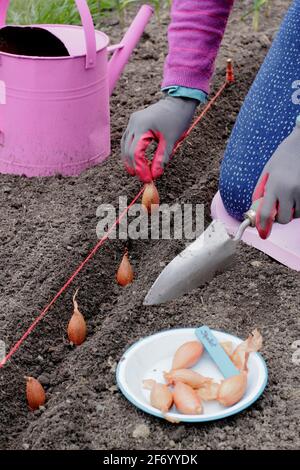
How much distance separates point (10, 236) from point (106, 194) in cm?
29

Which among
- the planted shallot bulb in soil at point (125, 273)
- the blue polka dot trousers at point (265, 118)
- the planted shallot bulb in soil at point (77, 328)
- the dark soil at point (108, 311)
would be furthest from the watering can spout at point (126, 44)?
the planted shallot bulb in soil at point (77, 328)

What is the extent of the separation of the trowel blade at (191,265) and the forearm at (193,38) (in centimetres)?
40

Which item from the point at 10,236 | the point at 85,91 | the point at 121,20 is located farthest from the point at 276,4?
the point at 10,236

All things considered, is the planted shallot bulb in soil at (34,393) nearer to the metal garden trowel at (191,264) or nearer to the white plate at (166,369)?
the white plate at (166,369)

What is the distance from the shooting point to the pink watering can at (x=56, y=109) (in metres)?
2.11

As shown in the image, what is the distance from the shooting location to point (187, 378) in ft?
4.89

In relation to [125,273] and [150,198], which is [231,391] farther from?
[150,198]

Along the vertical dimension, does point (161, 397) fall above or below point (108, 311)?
above

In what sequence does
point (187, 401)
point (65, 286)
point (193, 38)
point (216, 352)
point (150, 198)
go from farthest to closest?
point (150, 198)
point (193, 38)
point (65, 286)
point (216, 352)
point (187, 401)

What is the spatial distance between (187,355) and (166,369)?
6 cm

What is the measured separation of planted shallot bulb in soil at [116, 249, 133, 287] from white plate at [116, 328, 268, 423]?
0.95ft

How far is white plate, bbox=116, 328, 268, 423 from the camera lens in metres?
1.42

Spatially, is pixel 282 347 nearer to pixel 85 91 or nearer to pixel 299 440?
pixel 299 440

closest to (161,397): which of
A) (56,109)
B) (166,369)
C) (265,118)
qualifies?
(166,369)
